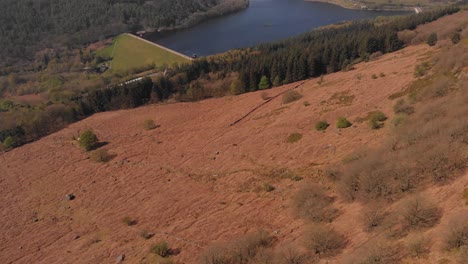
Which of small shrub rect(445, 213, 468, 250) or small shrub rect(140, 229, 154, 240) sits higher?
small shrub rect(445, 213, 468, 250)

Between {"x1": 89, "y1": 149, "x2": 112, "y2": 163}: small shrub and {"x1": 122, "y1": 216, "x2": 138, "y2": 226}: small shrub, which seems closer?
{"x1": 122, "y1": 216, "x2": 138, "y2": 226}: small shrub

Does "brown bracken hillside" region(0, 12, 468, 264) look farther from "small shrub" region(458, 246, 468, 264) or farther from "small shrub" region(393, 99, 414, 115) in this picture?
"small shrub" region(393, 99, 414, 115)

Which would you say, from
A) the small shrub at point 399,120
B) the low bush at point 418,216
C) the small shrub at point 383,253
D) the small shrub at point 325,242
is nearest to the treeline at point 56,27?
the small shrub at point 399,120

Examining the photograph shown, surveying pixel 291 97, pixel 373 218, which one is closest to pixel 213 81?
pixel 291 97

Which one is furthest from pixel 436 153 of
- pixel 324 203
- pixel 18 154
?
pixel 18 154

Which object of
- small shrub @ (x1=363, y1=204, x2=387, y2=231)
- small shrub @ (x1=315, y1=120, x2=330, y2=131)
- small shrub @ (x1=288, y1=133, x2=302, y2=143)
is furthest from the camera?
small shrub @ (x1=315, y1=120, x2=330, y2=131)

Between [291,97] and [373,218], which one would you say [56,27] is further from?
[373,218]

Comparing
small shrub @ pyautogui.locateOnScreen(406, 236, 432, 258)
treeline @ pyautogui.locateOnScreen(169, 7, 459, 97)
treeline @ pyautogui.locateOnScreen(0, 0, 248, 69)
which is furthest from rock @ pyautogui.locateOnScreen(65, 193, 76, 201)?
treeline @ pyautogui.locateOnScreen(0, 0, 248, 69)

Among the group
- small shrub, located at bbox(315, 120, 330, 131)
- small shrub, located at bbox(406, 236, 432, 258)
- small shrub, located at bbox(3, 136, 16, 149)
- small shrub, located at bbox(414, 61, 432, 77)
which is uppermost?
small shrub, located at bbox(414, 61, 432, 77)
